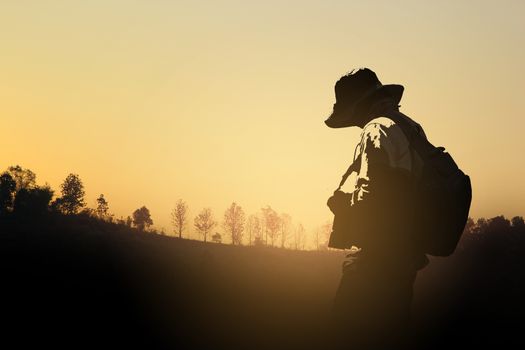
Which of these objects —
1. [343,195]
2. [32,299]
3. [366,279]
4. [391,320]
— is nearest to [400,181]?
[343,195]

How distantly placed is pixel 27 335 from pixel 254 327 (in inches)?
157

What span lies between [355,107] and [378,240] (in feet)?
3.66

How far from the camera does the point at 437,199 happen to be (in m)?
3.12

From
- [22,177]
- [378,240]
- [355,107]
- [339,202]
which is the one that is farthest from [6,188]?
[378,240]

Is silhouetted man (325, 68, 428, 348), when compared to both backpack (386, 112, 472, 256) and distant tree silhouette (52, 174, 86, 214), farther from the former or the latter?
distant tree silhouette (52, 174, 86, 214)

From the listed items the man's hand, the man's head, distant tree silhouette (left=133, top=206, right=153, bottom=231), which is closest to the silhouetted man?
the man's hand

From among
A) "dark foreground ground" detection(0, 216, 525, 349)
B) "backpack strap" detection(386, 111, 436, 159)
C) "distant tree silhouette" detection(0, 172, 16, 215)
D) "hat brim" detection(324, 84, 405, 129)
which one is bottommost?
"dark foreground ground" detection(0, 216, 525, 349)

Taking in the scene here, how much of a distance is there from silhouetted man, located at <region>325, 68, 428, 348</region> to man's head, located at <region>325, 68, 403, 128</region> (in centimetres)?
31

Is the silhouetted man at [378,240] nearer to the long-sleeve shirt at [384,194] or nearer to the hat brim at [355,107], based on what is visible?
the long-sleeve shirt at [384,194]

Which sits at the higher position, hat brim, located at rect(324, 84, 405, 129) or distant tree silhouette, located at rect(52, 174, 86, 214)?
distant tree silhouette, located at rect(52, 174, 86, 214)

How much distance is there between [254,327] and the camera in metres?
8.66

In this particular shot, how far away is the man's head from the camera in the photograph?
350cm

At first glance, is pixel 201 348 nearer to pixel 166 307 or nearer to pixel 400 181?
pixel 166 307

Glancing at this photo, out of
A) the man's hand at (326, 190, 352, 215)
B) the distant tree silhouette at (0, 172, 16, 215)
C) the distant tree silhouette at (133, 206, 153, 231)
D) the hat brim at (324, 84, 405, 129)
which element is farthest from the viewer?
the distant tree silhouette at (133, 206, 153, 231)
